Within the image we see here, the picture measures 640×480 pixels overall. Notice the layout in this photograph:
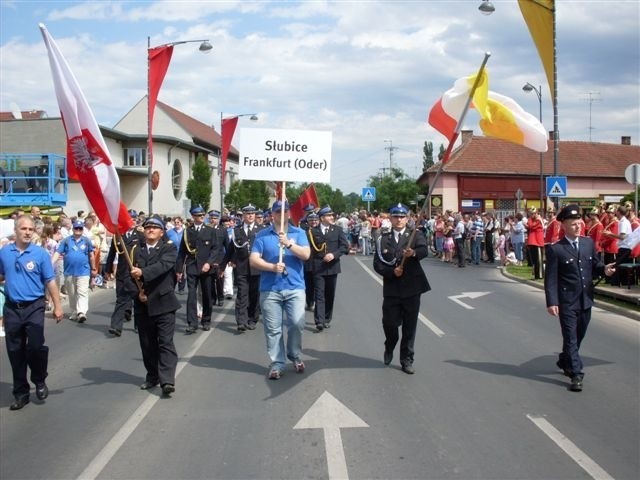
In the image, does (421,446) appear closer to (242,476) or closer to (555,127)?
(242,476)

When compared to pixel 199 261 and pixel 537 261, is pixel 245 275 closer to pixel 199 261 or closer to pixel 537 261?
pixel 199 261

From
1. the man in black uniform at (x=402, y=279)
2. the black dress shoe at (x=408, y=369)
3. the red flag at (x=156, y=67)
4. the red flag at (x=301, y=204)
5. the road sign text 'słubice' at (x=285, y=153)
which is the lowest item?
the black dress shoe at (x=408, y=369)

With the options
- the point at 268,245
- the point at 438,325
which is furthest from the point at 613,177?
the point at 268,245

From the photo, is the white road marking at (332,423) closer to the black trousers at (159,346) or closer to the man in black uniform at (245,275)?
the black trousers at (159,346)

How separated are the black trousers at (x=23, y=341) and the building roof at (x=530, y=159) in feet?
174

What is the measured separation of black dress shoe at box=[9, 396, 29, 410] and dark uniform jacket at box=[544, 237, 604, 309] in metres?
5.46

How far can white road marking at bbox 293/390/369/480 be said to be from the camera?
4.90m

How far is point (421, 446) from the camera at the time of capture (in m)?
5.25

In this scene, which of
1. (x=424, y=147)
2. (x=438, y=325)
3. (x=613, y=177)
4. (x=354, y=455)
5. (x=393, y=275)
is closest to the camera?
(x=354, y=455)

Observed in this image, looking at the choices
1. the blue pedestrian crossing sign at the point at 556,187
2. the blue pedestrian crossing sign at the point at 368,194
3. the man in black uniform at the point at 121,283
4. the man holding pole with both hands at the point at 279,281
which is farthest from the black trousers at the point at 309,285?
the blue pedestrian crossing sign at the point at 368,194

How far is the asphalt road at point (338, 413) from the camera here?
4.91m

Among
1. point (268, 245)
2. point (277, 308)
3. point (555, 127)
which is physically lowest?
point (277, 308)

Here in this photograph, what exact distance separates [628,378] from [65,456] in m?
5.87

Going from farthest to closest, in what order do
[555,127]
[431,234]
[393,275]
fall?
1. [431,234]
2. [555,127]
3. [393,275]
